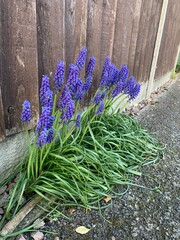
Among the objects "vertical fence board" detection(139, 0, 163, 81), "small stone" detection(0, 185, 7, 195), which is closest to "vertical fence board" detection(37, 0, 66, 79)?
"small stone" detection(0, 185, 7, 195)

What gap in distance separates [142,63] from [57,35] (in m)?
2.06

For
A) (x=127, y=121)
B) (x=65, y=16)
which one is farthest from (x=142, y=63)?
(x=65, y=16)

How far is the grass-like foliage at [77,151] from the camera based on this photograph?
1.43m

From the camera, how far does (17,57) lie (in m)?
1.49

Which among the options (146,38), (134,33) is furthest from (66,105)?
(146,38)

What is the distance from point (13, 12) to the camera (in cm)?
138

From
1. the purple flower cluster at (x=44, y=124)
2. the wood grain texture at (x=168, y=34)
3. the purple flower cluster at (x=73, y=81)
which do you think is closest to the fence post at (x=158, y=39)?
the wood grain texture at (x=168, y=34)

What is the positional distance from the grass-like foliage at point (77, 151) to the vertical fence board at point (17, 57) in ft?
0.75

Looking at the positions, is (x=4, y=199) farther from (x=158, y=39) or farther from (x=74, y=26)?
(x=158, y=39)

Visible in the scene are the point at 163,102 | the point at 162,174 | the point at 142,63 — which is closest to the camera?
the point at 162,174

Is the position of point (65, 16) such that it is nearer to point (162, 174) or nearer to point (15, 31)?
point (15, 31)

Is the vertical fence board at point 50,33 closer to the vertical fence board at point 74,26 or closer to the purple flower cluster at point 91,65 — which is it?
the vertical fence board at point 74,26

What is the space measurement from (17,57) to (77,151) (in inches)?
33.2

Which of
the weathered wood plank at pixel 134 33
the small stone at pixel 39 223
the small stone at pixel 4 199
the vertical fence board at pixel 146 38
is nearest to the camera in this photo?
the small stone at pixel 39 223
